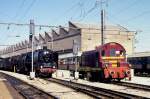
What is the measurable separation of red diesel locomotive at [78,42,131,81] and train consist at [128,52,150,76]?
45.6 feet

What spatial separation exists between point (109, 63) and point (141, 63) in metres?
17.2

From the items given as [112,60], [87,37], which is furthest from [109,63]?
[87,37]

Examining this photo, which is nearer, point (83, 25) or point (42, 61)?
point (42, 61)

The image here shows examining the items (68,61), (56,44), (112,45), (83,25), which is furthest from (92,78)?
(56,44)

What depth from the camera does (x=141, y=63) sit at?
140 feet

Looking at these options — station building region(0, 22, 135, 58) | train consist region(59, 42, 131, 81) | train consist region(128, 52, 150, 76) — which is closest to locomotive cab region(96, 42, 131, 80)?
train consist region(59, 42, 131, 81)

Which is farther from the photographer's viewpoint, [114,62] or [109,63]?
[114,62]

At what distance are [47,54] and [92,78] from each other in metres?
7.17

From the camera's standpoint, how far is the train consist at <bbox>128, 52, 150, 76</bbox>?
41.0 m

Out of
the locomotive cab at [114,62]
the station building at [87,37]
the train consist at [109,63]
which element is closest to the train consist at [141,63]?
the train consist at [109,63]

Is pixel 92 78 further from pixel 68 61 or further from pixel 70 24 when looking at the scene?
pixel 70 24

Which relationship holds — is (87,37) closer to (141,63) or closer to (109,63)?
(141,63)

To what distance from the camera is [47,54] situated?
1374 inches

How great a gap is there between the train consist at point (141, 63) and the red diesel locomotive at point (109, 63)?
45.6 ft
